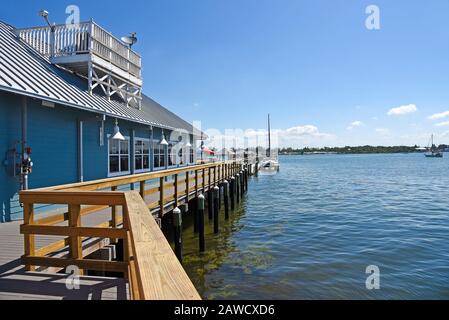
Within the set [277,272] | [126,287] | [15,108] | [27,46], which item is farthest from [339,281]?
[27,46]

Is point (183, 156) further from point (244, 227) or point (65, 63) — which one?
point (65, 63)

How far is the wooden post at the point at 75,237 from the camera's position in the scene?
15.4ft

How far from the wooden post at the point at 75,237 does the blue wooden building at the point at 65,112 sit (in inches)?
144

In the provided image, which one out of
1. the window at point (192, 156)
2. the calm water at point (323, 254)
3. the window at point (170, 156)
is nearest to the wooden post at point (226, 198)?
the calm water at point (323, 254)

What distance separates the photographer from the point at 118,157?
12.9 metres

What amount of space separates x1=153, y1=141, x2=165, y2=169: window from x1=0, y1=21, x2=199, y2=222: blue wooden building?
0.10 meters

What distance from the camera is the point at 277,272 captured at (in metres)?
8.27

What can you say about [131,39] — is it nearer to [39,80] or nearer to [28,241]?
[39,80]

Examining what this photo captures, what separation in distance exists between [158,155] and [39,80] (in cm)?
867

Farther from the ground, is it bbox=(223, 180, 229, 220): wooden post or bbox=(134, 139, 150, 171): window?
bbox=(134, 139, 150, 171): window

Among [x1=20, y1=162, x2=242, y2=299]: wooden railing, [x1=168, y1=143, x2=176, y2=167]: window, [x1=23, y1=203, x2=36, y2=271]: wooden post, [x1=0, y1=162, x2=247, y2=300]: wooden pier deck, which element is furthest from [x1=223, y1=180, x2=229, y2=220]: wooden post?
[x1=23, y1=203, x2=36, y2=271]: wooden post

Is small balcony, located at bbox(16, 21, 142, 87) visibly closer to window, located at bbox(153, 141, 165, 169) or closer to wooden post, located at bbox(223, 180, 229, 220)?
window, located at bbox(153, 141, 165, 169)

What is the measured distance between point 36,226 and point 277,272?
562 cm

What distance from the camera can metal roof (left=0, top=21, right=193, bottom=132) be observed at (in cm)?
745
